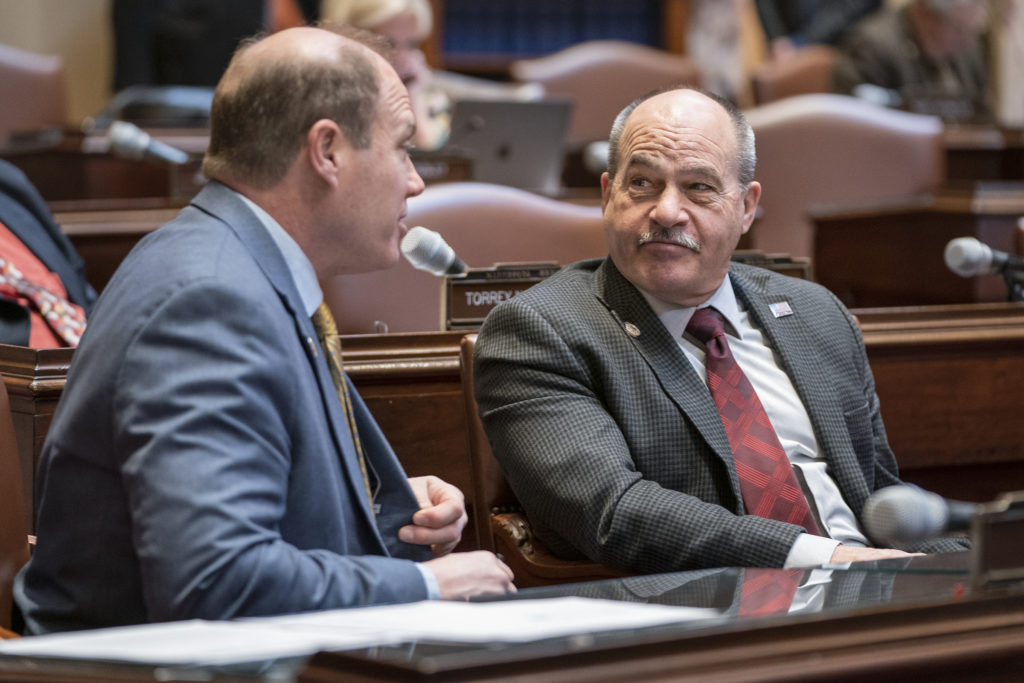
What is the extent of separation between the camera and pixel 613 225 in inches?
80.1

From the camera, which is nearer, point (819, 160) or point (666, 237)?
point (666, 237)

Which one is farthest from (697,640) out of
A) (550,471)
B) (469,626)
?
(550,471)

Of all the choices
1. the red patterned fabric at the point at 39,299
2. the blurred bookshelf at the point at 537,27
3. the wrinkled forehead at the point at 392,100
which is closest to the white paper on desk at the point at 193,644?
the wrinkled forehead at the point at 392,100

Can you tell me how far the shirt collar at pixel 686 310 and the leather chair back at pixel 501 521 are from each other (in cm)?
29

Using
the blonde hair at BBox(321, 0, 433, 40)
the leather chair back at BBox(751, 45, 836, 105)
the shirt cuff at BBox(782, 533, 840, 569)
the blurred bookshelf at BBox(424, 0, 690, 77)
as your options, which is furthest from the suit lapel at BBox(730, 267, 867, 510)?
the blurred bookshelf at BBox(424, 0, 690, 77)

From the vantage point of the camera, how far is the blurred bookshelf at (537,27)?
7980mm

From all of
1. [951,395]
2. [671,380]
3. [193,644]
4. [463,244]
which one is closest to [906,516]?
[193,644]

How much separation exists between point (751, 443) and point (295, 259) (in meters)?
0.76

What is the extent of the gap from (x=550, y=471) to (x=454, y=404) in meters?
0.41

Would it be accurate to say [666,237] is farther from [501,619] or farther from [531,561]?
[501,619]

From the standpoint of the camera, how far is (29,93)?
489 centimetres

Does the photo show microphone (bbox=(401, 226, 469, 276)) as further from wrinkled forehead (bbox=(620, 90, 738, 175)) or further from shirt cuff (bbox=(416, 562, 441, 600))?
shirt cuff (bbox=(416, 562, 441, 600))

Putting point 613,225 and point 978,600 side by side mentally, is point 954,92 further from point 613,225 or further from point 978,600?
point 978,600

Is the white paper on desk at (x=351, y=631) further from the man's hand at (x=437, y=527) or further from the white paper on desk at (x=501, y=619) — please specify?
the man's hand at (x=437, y=527)
